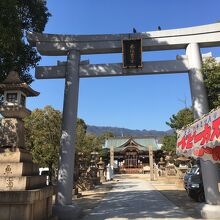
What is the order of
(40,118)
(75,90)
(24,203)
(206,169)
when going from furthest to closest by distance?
(40,118) → (75,90) → (206,169) → (24,203)

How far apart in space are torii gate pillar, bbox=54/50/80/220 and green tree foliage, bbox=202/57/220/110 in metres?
4.51

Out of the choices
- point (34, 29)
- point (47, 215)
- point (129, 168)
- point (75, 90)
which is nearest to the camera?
point (47, 215)

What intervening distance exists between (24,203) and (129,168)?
4451 cm

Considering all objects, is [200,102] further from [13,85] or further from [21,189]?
[21,189]

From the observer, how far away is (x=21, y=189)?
7.48 metres

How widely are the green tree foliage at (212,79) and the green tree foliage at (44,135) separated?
47.9ft

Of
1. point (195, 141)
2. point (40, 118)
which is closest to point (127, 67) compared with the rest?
point (195, 141)

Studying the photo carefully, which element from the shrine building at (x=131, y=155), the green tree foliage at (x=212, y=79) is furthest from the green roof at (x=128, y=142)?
the green tree foliage at (x=212, y=79)

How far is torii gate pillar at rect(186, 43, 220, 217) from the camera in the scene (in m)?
9.40

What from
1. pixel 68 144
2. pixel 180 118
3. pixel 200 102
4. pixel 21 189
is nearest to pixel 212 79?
pixel 200 102

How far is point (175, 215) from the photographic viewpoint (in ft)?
32.5

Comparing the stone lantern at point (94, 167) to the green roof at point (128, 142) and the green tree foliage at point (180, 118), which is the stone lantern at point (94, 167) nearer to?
the green tree foliage at point (180, 118)

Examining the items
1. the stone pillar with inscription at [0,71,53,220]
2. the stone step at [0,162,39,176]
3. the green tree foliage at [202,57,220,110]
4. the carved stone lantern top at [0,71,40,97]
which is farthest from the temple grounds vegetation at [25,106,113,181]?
the stone step at [0,162,39,176]

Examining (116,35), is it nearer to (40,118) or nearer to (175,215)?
(175,215)
